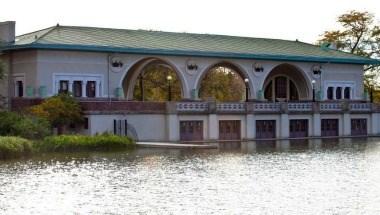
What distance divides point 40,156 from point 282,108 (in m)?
22.7

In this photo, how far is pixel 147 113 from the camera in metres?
50.3

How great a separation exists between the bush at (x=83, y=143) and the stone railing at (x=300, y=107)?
16.5 meters

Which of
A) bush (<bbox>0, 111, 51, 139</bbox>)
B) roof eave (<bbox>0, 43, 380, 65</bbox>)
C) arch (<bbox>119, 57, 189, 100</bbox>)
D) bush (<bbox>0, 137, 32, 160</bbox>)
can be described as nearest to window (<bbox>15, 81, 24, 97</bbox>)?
roof eave (<bbox>0, 43, 380, 65</bbox>)

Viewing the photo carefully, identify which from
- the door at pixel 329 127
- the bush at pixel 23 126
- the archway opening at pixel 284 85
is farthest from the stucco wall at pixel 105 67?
the bush at pixel 23 126

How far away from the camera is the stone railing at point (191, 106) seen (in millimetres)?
51094

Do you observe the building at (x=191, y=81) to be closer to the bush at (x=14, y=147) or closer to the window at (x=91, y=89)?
the window at (x=91, y=89)

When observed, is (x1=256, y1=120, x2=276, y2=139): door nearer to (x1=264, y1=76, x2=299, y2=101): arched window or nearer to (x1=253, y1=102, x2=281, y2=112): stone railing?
(x1=253, y1=102, x2=281, y2=112): stone railing

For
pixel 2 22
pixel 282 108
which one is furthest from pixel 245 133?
pixel 2 22

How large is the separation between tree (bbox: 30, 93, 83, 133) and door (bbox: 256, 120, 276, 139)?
13.4 meters

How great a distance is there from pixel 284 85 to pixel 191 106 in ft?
48.8

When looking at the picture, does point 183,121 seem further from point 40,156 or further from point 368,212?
point 368,212

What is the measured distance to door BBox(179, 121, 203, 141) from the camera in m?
51.5

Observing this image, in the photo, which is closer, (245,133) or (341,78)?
(245,133)

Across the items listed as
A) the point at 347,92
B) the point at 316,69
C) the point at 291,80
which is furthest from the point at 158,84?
the point at 347,92
